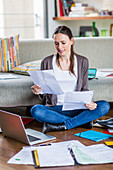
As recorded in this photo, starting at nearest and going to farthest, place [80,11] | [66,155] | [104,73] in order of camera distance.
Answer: [66,155], [104,73], [80,11]

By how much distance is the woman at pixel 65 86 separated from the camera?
7.76ft

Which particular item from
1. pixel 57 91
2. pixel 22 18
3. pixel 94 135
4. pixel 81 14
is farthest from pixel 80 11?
pixel 94 135

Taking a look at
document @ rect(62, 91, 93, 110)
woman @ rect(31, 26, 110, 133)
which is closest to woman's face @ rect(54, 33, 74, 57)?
woman @ rect(31, 26, 110, 133)

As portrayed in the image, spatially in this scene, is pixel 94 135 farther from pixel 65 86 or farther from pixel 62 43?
pixel 62 43

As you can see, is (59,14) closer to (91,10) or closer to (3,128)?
(91,10)

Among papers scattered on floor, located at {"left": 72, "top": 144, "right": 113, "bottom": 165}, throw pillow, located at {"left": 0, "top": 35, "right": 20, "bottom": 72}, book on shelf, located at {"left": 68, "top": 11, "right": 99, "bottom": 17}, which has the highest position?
book on shelf, located at {"left": 68, "top": 11, "right": 99, "bottom": 17}

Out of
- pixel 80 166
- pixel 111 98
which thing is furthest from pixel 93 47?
pixel 80 166

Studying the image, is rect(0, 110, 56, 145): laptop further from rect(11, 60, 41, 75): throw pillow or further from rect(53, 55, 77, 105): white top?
rect(11, 60, 41, 75): throw pillow

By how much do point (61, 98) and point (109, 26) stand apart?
2.64 metres

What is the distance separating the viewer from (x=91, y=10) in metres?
4.56

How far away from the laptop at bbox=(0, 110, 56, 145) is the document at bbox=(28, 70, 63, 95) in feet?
1.01

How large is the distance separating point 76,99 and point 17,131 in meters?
0.45

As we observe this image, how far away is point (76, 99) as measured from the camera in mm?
2225

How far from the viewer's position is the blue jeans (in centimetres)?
239
